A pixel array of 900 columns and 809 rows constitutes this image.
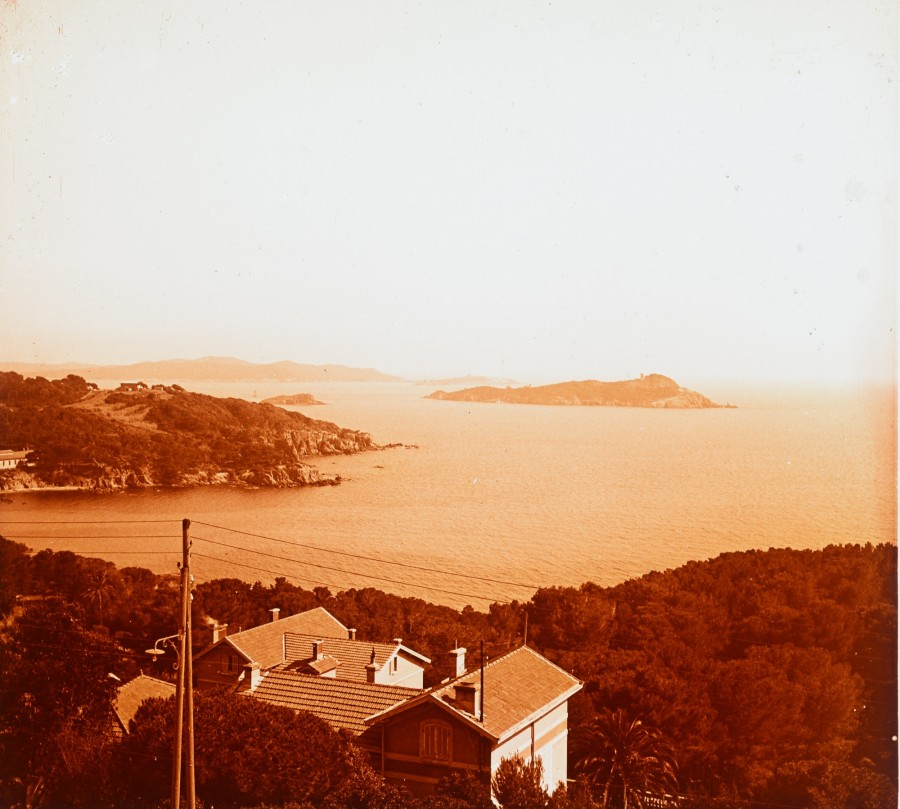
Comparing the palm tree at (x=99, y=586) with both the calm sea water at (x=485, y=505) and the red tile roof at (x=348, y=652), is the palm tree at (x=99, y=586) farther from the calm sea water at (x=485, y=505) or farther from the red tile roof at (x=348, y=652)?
the red tile roof at (x=348, y=652)

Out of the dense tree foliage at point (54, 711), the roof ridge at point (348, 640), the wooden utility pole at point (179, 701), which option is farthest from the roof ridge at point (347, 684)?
the wooden utility pole at point (179, 701)

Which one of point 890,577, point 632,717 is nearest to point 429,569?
point 632,717

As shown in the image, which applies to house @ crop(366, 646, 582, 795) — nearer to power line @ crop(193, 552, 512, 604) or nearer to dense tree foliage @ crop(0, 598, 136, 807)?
power line @ crop(193, 552, 512, 604)

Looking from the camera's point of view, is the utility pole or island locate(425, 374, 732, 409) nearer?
the utility pole

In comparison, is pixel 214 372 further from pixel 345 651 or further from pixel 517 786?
pixel 517 786

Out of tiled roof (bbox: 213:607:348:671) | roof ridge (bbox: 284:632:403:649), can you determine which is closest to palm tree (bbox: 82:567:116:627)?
tiled roof (bbox: 213:607:348:671)

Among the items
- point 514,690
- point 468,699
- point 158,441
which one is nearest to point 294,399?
point 158,441
